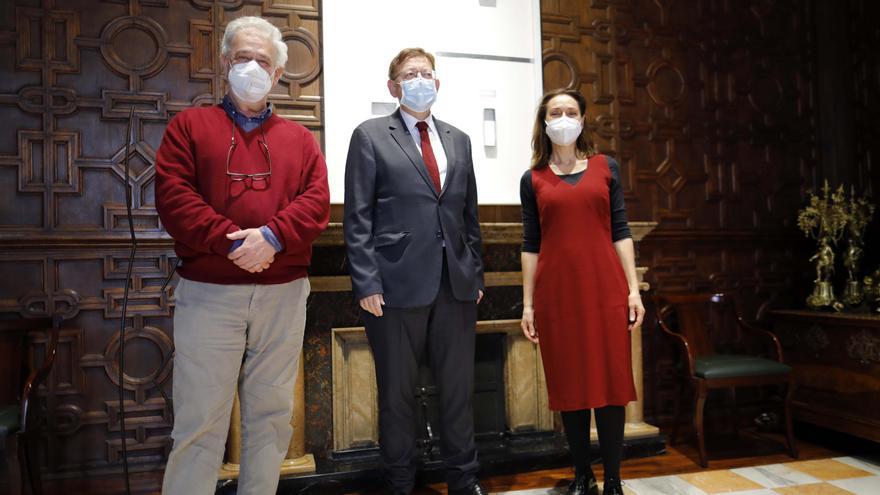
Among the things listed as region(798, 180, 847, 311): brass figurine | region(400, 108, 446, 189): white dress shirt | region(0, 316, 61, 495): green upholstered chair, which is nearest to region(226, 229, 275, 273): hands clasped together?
region(400, 108, 446, 189): white dress shirt

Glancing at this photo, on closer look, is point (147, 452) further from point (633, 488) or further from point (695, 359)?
point (695, 359)

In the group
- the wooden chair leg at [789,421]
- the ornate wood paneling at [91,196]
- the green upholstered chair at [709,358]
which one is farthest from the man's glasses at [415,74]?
the wooden chair leg at [789,421]

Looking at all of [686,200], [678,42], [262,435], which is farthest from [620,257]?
[678,42]

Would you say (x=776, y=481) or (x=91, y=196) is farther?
(x=91, y=196)

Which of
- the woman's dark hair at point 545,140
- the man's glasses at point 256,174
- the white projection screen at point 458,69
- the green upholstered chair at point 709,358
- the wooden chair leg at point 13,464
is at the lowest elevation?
the wooden chair leg at point 13,464

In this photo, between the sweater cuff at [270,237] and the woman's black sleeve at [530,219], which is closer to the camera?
the sweater cuff at [270,237]

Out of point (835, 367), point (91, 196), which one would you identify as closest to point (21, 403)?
point (91, 196)

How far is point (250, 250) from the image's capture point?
1.70 metres

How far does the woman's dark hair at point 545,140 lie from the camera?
2199 mm

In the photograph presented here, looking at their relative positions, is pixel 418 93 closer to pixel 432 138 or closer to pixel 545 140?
pixel 432 138

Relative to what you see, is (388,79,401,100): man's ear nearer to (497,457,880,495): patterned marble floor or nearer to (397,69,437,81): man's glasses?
(397,69,437,81): man's glasses

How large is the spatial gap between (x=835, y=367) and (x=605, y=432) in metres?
1.72

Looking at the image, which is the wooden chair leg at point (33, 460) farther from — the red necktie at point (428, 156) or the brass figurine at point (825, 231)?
the brass figurine at point (825, 231)

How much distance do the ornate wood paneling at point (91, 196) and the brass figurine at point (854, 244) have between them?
3576 millimetres
